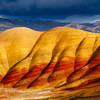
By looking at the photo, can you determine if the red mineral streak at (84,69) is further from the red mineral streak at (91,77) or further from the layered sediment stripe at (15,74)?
the layered sediment stripe at (15,74)

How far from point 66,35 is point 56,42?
5.82 metres

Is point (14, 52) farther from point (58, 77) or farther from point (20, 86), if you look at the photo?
point (58, 77)

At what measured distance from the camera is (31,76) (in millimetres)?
96000

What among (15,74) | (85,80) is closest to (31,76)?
(15,74)

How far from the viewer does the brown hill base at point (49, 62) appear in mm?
84000

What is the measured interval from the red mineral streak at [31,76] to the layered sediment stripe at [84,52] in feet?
48.7

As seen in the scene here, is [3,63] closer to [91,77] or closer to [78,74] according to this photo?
[78,74]

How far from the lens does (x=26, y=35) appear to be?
118250mm

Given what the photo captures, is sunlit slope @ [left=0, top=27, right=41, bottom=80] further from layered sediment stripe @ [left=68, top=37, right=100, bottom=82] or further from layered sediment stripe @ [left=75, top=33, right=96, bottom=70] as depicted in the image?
layered sediment stripe @ [left=68, top=37, right=100, bottom=82]

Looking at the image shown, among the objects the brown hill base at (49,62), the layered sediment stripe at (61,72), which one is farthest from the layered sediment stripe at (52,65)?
the layered sediment stripe at (61,72)

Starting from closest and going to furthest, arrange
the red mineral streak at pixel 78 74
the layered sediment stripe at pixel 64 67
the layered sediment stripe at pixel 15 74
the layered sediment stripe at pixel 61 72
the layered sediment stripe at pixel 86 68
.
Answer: the red mineral streak at pixel 78 74 → the layered sediment stripe at pixel 86 68 → the layered sediment stripe at pixel 61 72 → the layered sediment stripe at pixel 64 67 → the layered sediment stripe at pixel 15 74

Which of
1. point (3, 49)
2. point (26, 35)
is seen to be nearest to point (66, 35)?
point (26, 35)

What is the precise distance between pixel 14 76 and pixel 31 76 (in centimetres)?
795

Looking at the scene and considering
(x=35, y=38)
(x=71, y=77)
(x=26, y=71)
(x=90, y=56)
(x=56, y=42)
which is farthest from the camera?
(x=35, y=38)
